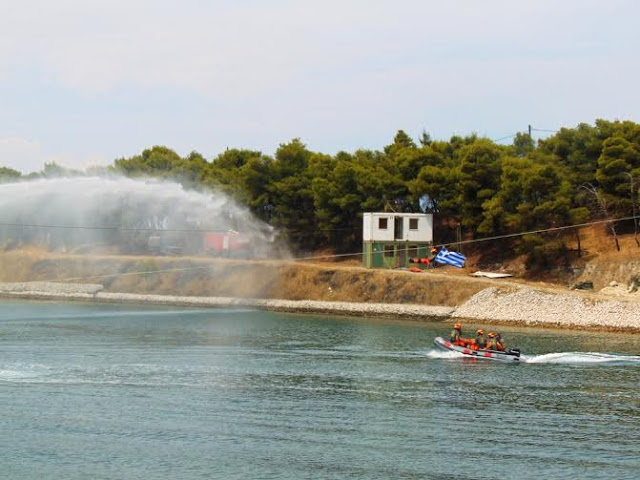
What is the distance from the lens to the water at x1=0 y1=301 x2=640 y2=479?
3666 cm

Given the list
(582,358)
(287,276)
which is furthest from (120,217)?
(582,358)

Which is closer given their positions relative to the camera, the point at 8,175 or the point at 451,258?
the point at 451,258

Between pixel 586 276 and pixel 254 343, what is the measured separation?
39.0 m

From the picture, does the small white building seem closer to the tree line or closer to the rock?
the tree line

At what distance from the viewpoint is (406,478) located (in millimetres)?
34906

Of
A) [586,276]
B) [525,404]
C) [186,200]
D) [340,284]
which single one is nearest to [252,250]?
[186,200]

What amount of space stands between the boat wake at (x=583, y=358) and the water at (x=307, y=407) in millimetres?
127

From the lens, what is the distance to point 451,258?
100 m

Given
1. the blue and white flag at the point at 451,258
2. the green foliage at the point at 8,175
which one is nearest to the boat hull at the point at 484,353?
the blue and white flag at the point at 451,258

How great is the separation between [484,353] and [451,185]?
4523 centimetres

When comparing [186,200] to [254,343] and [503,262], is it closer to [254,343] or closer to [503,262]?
[503,262]

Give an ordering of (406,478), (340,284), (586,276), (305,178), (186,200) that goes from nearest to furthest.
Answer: (406,478)
(586,276)
(340,284)
(186,200)
(305,178)

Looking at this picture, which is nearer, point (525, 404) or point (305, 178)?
point (525, 404)

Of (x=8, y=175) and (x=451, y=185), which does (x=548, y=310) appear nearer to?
(x=451, y=185)
